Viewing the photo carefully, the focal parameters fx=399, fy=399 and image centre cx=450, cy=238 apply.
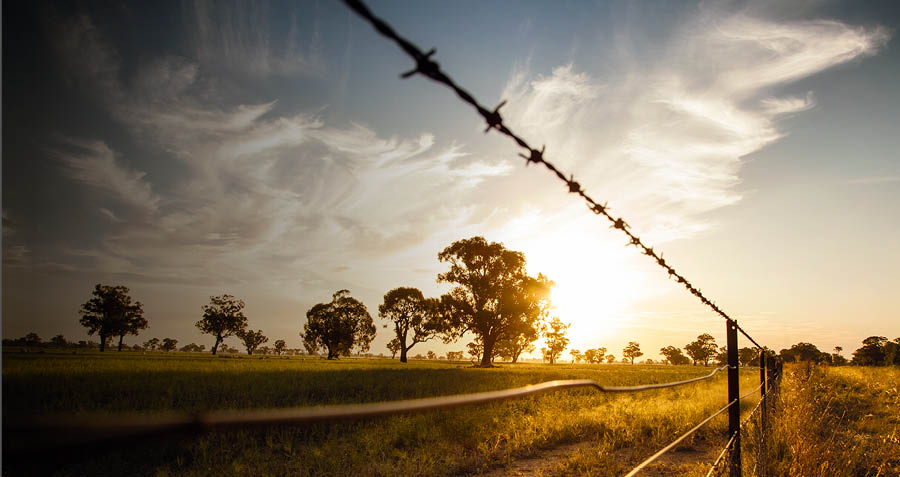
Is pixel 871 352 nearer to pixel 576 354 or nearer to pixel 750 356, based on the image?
pixel 750 356

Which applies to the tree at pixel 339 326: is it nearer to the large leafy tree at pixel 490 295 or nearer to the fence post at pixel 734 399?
the large leafy tree at pixel 490 295

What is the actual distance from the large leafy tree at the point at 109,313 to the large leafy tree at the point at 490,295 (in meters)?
67.5

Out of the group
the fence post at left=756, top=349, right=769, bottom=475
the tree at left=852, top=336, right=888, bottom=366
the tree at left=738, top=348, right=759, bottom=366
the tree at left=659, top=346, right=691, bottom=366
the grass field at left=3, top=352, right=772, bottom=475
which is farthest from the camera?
the tree at left=659, top=346, right=691, bottom=366

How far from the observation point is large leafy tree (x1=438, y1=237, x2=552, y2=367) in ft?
133

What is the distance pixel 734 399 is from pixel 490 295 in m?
36.3

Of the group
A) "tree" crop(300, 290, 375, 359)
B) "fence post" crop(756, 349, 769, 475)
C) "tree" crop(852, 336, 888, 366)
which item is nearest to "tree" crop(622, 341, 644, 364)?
"tree" crop(852, 336, 888, 366)

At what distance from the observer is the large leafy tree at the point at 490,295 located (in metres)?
40.5

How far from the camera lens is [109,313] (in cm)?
7225

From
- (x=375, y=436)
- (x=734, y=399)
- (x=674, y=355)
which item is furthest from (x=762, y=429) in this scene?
(x=674, y=355)

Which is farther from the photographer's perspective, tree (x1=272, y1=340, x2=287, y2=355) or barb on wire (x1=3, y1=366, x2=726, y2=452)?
tree (x1=272, y1=340, x2=287, y2=355)

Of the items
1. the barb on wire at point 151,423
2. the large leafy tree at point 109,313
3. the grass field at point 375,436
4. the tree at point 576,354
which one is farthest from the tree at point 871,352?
the large leafy tree at point 109,313

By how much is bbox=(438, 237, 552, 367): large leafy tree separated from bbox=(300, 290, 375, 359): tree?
3986cm

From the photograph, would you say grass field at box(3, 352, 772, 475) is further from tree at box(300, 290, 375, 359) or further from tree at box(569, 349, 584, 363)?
tree at box(569, 349, 584, 363)

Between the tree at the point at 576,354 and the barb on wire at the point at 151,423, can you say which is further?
the tree at the point at 576,354
